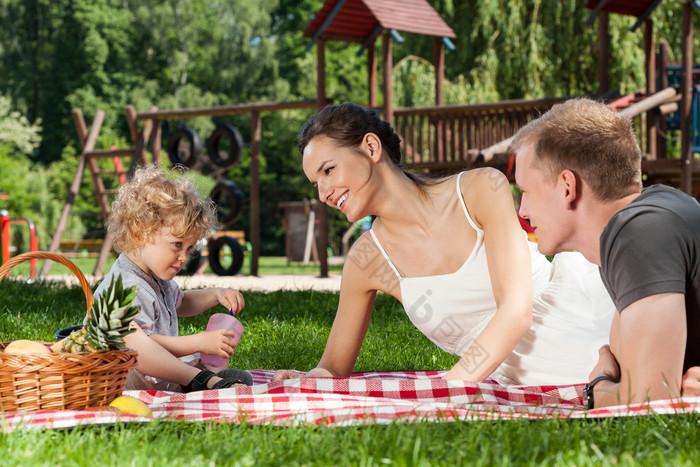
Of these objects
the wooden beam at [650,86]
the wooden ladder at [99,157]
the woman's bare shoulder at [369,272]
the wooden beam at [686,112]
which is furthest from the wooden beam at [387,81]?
the woman's bare shoulder at [369,272]

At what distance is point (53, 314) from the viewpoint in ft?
16.1

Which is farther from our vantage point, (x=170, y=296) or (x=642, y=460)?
(x=170, y=296)

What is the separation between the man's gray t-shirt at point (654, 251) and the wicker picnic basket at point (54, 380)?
4.78ft

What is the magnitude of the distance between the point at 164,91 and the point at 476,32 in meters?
22.4

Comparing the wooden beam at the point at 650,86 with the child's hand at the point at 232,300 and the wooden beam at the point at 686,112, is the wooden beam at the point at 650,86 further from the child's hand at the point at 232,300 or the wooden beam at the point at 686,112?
the child's hand at the point at 232,300

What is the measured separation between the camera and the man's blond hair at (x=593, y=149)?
2.25 meters

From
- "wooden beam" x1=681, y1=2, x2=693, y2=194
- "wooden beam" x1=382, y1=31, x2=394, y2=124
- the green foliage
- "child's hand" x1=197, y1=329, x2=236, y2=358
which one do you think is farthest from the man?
the green foliage

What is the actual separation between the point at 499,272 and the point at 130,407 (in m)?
1.27

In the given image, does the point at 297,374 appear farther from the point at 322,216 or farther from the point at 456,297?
the point at 322,216

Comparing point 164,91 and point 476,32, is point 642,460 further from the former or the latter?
point 164,91

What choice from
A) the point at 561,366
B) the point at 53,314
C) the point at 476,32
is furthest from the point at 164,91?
the point at 561,366

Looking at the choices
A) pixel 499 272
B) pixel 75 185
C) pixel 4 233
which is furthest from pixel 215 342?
pixel 75 185

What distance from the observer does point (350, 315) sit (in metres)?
3.01

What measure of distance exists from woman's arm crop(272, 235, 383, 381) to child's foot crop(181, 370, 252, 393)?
331 mm
